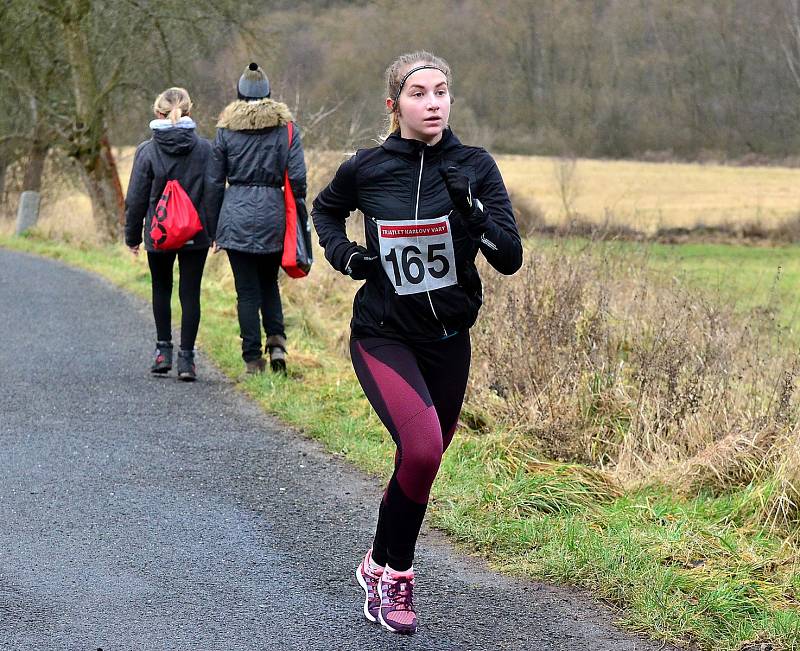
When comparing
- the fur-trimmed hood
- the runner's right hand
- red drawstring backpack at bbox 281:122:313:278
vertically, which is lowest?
red drawstring backpack at bbox 281:122:313:278

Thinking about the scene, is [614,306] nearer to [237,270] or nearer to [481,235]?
[237,270]

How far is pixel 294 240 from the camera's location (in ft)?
28.0

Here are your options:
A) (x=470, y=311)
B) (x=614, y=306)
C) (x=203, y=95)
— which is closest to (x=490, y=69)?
(x=203, y=95)

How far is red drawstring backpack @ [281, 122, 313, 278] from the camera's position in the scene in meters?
8.50

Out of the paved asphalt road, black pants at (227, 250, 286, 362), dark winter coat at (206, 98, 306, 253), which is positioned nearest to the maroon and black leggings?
the paved asphalt road

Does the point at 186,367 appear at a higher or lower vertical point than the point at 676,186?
higher

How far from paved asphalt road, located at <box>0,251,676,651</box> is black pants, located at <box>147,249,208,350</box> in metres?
0.46

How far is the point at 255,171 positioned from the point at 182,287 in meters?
1.24

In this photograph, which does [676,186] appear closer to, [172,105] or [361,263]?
[172,105]

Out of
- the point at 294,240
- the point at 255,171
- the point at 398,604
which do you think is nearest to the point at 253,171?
the point at 255,171

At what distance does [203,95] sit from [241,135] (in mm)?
12348

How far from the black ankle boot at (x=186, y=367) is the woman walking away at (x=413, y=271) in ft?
16.5

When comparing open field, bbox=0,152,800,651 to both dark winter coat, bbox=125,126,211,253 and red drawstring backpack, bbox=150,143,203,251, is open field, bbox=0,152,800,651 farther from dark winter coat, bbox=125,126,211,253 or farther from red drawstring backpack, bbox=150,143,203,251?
dark winter coat, bbox=125,126,211,253

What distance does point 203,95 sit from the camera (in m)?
20.3
